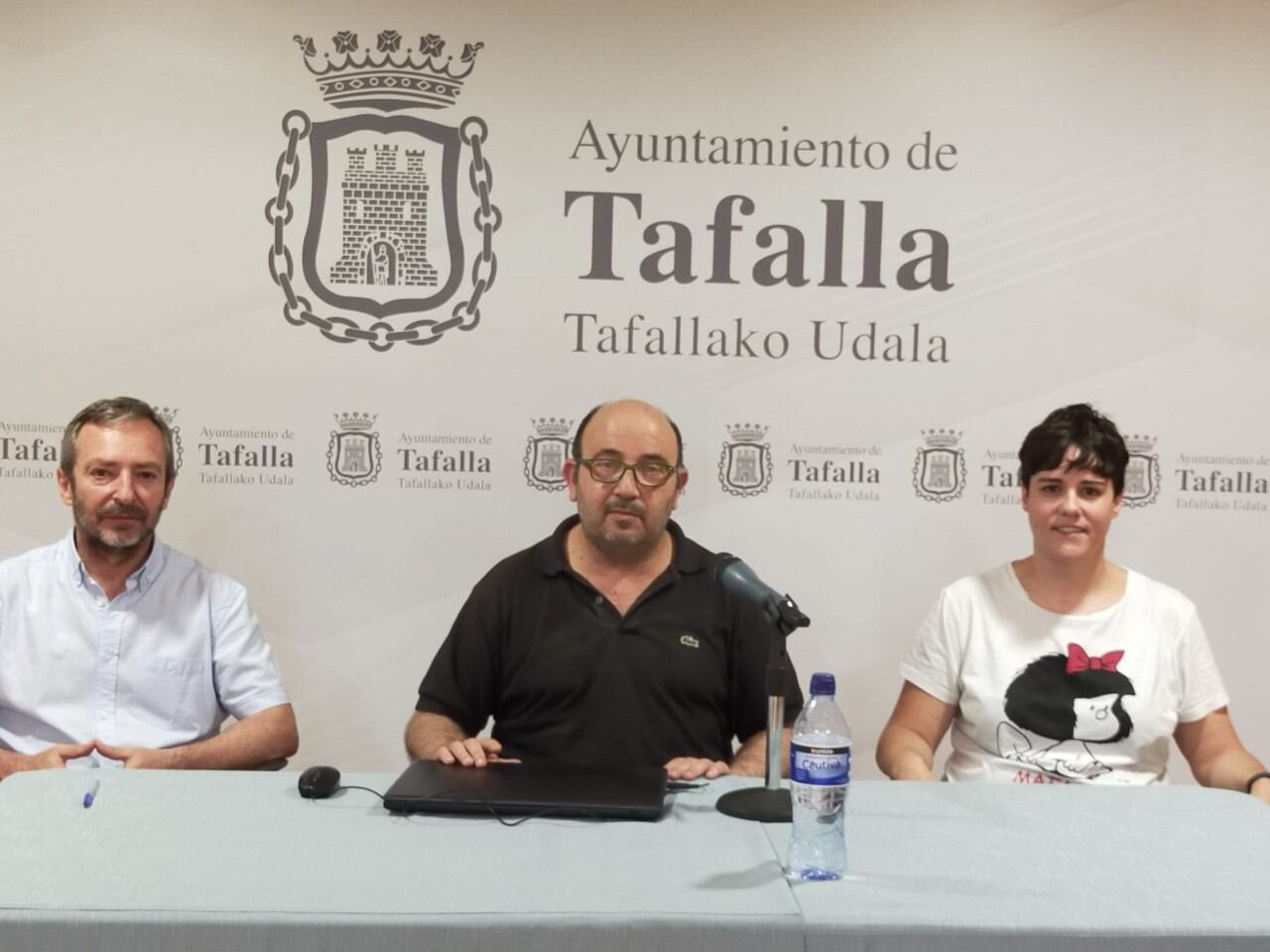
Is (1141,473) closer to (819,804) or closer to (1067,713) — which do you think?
(1067,713)

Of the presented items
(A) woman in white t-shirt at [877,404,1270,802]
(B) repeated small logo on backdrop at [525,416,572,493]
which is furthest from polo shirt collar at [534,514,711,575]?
(A) woman in white t-shirt at [877,404,1270,802]

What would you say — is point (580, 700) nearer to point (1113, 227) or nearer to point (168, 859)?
point (168, 859)

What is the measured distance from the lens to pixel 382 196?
3.11 metres

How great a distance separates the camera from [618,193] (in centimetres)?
312

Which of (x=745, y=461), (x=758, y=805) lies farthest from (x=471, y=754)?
(x=745, y=461)

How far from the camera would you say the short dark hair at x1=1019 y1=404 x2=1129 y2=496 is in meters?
2.49

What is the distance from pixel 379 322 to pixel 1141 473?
2.02 m

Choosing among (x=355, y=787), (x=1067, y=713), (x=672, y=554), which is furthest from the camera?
(x=672, y=554)

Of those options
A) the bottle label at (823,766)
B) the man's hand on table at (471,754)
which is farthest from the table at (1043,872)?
the man's hand on table at (471,754)

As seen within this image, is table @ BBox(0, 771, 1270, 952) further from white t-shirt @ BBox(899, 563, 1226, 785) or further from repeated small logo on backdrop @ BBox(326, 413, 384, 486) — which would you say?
repeated small logo on backdrop @ BBox(326, 413, 384, 486)

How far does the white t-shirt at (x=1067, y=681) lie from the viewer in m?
2.44

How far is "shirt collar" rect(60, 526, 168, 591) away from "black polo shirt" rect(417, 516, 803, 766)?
Result: 65 cm

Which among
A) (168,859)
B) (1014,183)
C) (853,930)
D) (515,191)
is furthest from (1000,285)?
(168,859)

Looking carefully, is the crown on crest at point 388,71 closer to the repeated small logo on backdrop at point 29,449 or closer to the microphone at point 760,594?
the repeated small logo on backdrop at point 29,449
